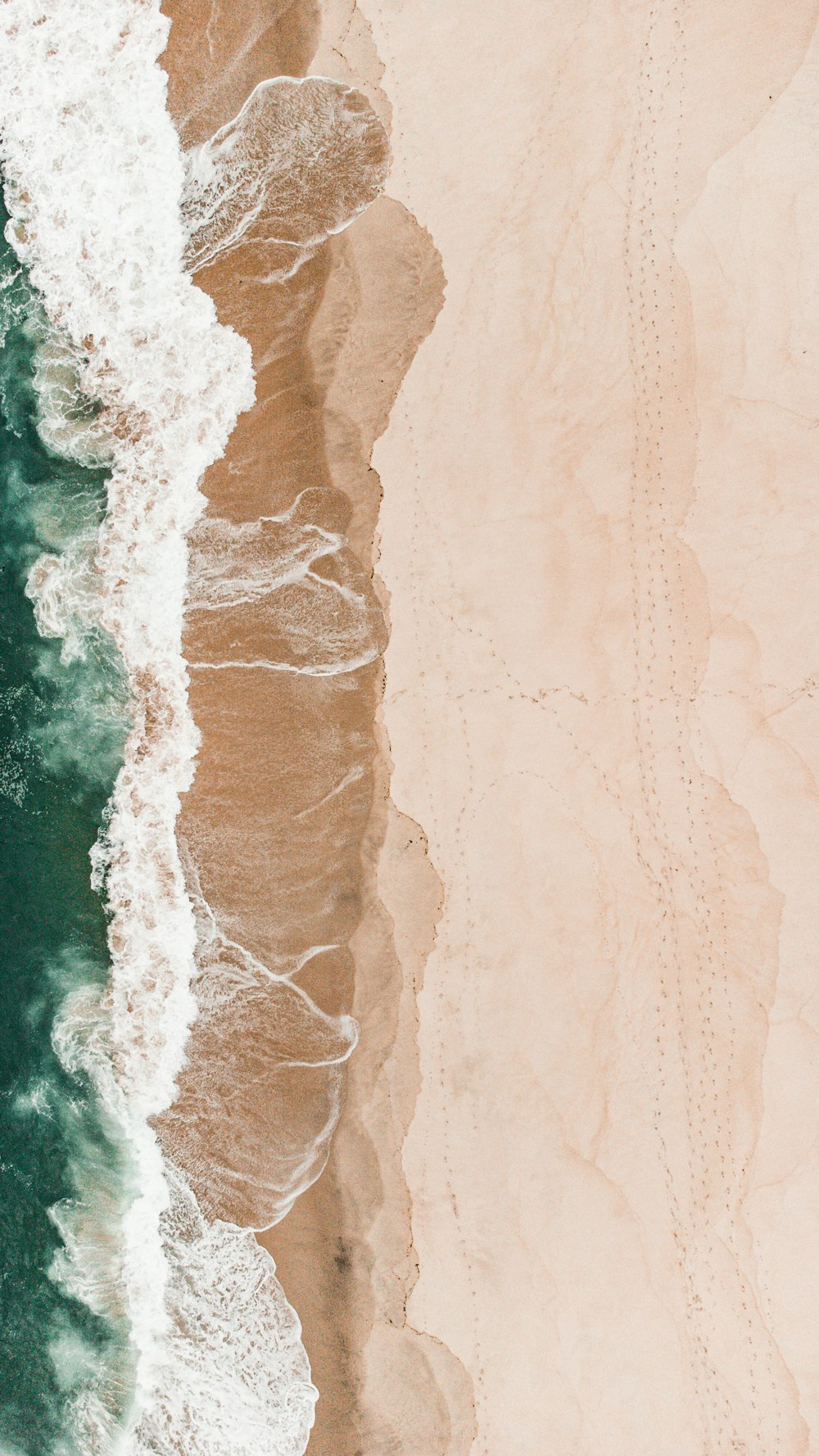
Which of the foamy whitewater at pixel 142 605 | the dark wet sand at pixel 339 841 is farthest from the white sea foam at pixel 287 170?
the dark wet sand at pixel 339 841

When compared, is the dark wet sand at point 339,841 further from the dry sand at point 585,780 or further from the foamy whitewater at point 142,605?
the foamy whitewater at point 142,605

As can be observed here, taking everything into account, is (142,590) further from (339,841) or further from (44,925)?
(44,925)

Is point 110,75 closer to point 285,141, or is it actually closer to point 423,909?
point 285,141

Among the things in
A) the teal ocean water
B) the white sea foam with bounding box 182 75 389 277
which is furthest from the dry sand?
the teal ocean water

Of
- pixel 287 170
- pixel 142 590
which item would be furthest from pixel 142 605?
pixel 287 170

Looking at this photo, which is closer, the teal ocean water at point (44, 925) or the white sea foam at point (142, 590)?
the white sea foam at point (142, 590)

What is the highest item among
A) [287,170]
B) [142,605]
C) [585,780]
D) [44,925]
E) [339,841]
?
[287,170]

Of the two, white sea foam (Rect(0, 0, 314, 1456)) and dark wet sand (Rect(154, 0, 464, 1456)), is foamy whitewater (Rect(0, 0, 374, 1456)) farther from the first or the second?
dark wet sand (Rect(154, 0, 464, 1456))
